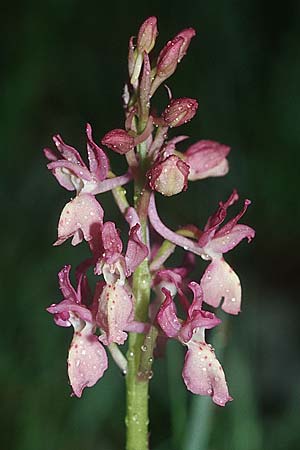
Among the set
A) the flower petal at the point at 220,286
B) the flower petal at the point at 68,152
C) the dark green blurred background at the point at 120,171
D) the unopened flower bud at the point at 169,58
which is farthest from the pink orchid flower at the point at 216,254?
the dark green blurred background at the point at 120,171

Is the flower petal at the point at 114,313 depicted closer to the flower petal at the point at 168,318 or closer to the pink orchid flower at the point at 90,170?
the flower petal at the point at 168,318

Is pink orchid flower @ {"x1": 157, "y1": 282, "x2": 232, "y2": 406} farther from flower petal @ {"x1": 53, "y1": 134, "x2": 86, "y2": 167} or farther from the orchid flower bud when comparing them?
the orchid flower bud

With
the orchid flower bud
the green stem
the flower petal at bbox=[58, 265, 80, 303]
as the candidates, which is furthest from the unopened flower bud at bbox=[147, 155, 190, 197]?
the flower petal at bbox=[58, 265, 80, 303]

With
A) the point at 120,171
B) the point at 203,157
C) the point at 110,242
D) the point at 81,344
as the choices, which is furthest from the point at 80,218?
the point at 120,171
